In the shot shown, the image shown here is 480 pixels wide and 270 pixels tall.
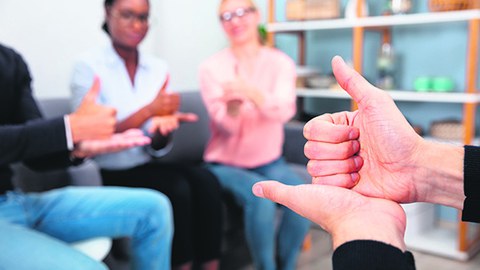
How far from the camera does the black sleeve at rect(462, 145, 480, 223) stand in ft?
2.69

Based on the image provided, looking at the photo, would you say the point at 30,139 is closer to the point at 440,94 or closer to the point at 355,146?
the point at 355,146

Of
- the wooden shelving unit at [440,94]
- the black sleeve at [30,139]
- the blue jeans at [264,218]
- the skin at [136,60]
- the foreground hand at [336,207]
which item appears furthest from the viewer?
the wooden shelving unit at [440,94]

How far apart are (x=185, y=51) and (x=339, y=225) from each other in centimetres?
199

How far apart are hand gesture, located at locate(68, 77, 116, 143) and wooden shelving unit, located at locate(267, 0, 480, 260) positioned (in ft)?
5.19

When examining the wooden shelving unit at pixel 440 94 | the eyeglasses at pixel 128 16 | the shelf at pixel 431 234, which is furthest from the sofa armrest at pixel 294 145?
the eyeglasses at pixel 128 16

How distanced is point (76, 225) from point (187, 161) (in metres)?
1.03

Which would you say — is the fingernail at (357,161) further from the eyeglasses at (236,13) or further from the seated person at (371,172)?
the eyeglasses at (236,13)

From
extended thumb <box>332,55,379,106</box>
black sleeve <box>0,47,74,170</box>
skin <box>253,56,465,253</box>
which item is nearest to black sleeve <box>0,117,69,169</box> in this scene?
black sleeve <box>0,47,74,170</box>

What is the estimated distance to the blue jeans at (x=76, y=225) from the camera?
1022 millimetres

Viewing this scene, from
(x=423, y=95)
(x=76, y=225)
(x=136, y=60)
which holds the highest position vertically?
(x=136, y=60)

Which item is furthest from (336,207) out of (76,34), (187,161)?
(76,34)

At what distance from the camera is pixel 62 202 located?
1.28 metres

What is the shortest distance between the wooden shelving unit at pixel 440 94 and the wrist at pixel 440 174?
141cm

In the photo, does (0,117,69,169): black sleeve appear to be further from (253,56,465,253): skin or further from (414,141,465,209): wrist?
(414,141,465,209): wrist
